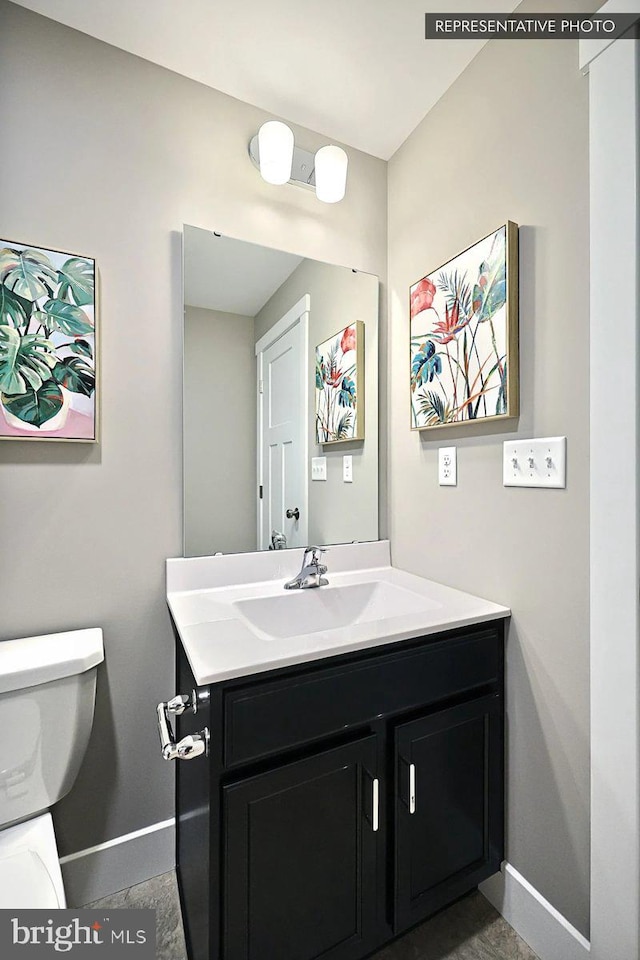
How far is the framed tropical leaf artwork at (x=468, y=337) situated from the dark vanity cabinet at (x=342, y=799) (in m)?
0.62

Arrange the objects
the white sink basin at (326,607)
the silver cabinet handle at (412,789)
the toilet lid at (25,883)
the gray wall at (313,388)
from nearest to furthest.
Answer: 1. the toilet lid at (25,883)
2. the silver cabinet handle at (412,789)
3. the white sink basin at (326,607)
4. the gray wall at (313,388)

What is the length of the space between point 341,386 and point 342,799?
1225 millimetres

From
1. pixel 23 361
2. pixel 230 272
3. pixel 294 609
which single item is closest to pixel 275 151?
pixel 230 272

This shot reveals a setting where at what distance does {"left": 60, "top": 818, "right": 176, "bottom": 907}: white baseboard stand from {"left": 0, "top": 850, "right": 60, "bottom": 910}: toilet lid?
389mm

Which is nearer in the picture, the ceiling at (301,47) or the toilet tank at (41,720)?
the toilet tank at (41,720)

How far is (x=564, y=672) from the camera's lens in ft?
3.48

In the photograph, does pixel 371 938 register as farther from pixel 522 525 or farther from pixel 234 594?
→ pixel 522 525

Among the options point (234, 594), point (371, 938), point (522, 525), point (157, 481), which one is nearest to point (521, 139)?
point (522, 525)

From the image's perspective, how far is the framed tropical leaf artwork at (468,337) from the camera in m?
1.15

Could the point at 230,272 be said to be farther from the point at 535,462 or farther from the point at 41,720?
the point at 41,720

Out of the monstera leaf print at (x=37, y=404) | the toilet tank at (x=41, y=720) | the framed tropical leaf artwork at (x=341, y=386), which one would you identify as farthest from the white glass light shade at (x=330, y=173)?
the toilet tank at (x=41, y=720)

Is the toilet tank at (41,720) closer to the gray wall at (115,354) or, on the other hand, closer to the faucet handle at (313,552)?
the gray wall at (115,354)

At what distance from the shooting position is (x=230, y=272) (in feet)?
Result: 4.66

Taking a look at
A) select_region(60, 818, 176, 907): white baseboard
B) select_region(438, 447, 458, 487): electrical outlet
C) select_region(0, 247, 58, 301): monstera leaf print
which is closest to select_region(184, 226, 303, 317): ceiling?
select_region(0, 247, 58, 301): monstera leaf print
